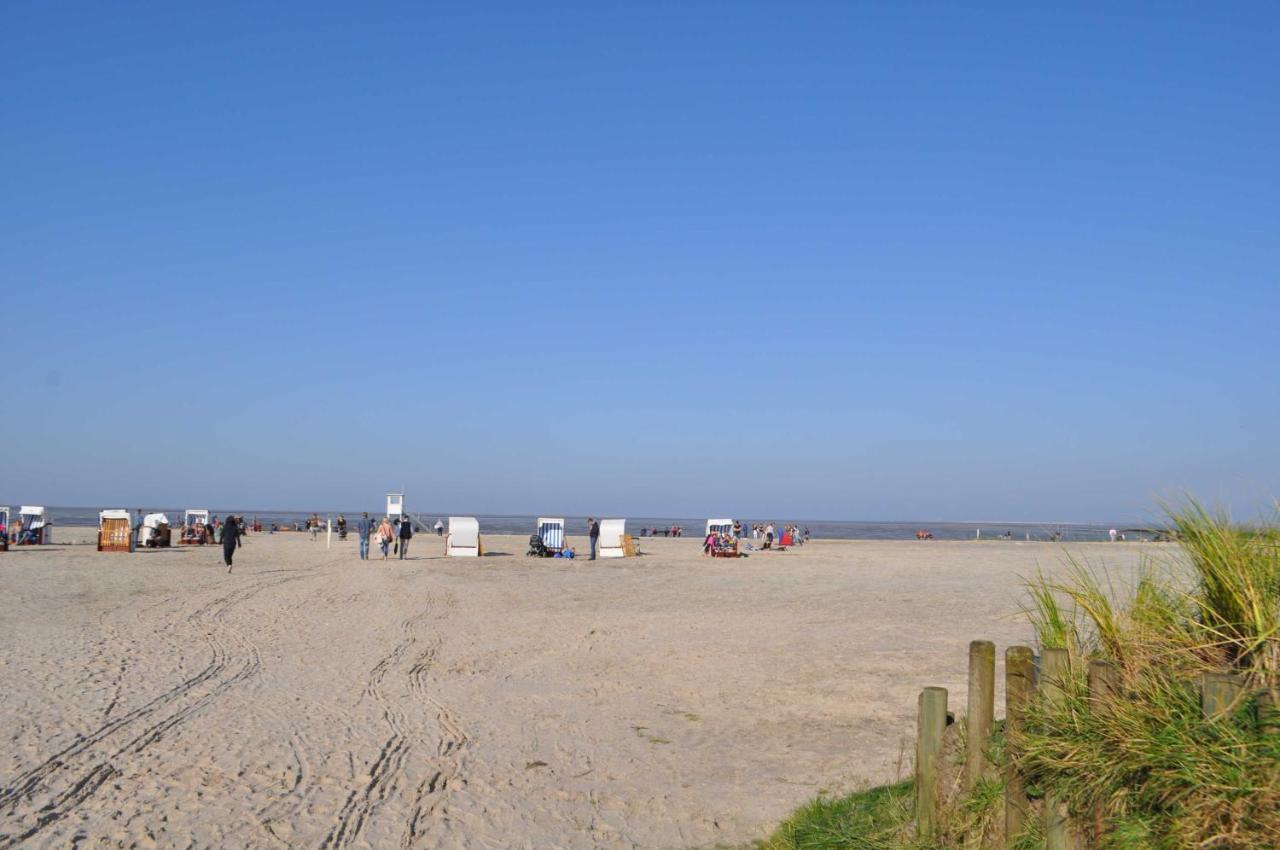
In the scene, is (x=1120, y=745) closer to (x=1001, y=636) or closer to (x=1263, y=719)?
(x=1263, y=719)

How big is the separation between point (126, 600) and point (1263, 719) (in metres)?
19.5

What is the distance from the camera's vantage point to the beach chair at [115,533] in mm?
33375

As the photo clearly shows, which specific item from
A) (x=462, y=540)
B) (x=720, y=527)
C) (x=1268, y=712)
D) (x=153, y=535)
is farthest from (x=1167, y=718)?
(x=153, y=535)

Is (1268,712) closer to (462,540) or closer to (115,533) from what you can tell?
(462,540)

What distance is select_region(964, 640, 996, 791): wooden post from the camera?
4.46 m

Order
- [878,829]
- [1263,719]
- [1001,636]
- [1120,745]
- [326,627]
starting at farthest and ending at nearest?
[326,627], [1001,636], [878,829], [1120,745], [1263,719]

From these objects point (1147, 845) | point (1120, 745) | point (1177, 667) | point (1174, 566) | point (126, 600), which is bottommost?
point (126, 600)

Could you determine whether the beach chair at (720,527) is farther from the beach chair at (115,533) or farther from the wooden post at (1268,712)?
the wooden post at (1268,712)

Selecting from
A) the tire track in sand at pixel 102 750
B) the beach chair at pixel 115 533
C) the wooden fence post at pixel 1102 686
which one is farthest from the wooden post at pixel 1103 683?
the beach chair at pixel 115 533

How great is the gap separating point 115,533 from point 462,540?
11916 millimetres

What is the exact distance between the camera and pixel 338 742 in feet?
26.9

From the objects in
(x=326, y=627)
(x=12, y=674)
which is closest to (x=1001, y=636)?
(x=326, y=627)

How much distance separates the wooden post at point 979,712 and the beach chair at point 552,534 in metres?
30.3

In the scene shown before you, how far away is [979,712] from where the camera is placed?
14.7ft
